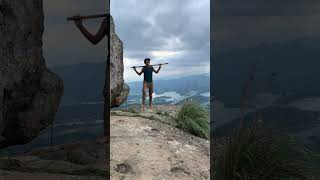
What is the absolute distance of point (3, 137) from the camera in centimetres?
570

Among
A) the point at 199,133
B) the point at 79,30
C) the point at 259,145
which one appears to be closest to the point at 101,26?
the point at 79,30

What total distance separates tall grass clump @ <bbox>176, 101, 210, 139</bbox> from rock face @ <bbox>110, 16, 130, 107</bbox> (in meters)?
1.63

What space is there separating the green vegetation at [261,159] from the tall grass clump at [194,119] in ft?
14.3

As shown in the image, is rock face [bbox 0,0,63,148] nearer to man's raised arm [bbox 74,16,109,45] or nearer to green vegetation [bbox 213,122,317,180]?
man's raised arm [bbox 74,16,109,45]

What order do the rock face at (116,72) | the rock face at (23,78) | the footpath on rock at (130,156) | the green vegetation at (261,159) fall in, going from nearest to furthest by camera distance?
1. the green vegetation at (261,159)
2. the rock face at (23,78)
3. the footpath on rock at (130,156)
4. the rock face at (116,72)

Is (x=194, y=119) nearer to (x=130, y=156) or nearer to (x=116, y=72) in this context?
(x=116, y=72)

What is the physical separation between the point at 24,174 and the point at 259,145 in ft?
8.46

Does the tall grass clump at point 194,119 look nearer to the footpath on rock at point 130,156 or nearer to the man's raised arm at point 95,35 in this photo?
the footpath on rock at point 130,156

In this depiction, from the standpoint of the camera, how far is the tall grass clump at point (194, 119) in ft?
31.2

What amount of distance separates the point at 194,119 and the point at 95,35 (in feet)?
13.7

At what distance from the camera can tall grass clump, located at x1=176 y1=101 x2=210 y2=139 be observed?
374 inches

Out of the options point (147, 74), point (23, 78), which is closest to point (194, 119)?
point (147, 74)

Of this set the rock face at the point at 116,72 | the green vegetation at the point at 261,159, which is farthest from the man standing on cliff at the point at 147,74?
the green vegetation at the point at 261,159

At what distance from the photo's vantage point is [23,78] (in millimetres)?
5668
